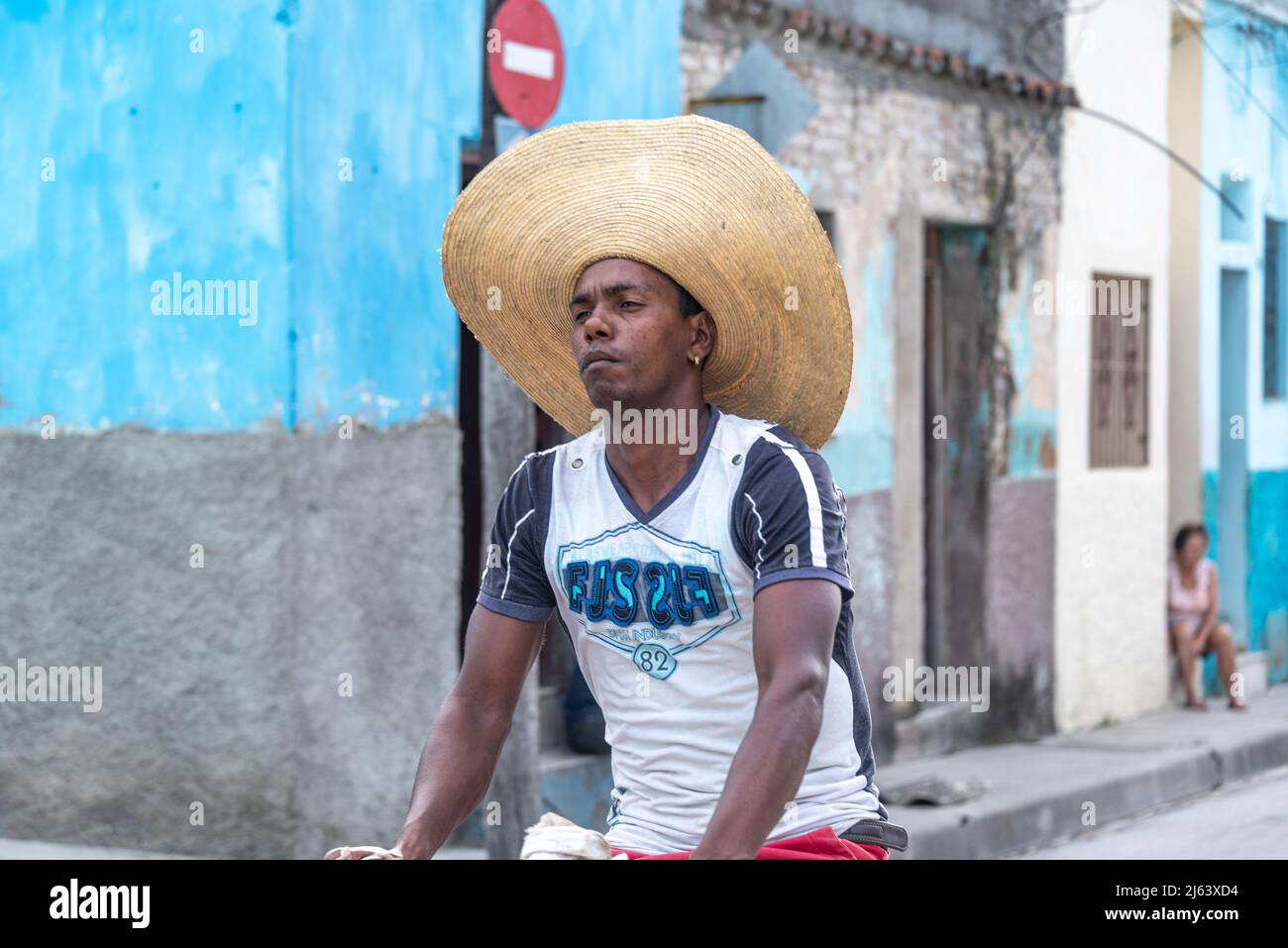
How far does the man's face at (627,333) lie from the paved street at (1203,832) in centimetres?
622

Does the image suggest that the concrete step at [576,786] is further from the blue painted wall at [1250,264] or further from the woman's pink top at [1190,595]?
the blue painted wall at [1250,264]

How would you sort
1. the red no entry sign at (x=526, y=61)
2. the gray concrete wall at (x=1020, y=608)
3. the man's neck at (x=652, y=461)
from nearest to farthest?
the man's neck at (x=652, y=461) → the red no entry sign at (x=526, y=61) → the gray concrete wall at (x=1020, y=608)

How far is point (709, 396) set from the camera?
3.48 metres

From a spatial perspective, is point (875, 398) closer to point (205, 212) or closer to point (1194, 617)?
point (1194, 617)

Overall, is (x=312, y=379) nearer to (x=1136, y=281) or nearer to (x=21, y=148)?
(x=21, y=148)

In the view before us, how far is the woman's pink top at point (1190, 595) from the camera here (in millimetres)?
14391

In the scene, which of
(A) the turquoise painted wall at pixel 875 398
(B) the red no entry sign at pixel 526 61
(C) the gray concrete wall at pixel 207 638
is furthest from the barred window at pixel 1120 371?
(C) the gray concrete wall at pixel 207 638

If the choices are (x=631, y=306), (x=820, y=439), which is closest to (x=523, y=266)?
(x=631, y=306)

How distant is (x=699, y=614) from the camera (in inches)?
119

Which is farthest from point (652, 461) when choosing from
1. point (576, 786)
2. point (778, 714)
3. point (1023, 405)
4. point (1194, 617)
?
point (1194, 617)

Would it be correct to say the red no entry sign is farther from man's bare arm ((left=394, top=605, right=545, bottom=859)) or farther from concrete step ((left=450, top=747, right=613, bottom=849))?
man's bare arm ((left=394, top=605, right=545, bottom=859))

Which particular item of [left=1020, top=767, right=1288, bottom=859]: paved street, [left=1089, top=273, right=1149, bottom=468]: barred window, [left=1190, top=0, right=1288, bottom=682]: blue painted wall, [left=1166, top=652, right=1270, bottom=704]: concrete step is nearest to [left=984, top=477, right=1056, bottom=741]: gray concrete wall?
[left=1089, top=273, right=1149, bottom=468]: barred window

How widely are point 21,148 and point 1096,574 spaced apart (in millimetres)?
7964

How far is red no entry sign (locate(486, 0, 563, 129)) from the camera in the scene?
829 cm
